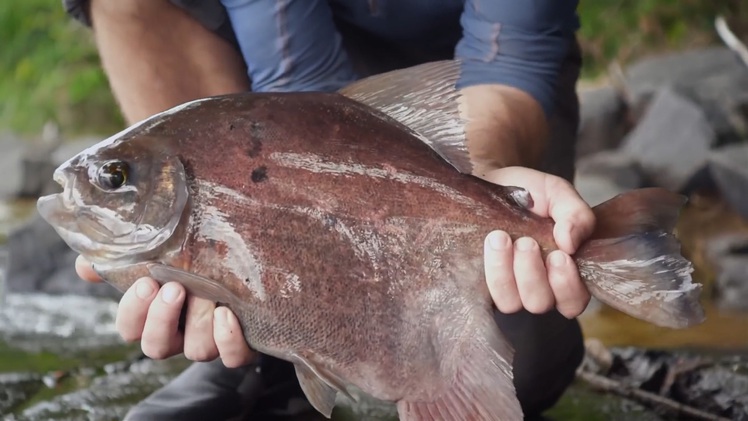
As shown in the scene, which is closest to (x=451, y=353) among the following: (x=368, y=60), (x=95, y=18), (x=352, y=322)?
(x=352, y=322)

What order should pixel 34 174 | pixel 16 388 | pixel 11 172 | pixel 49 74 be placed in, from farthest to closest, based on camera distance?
pixel 49 74 < pixel 11 172 < pixel 34 174 < pixel 16 388

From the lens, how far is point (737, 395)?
6.46ft

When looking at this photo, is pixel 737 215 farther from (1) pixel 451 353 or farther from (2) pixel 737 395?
(1) pixel 451 353

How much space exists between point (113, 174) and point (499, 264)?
0.58 m

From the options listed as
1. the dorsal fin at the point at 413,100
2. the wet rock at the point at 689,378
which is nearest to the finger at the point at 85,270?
the dorsal fin at the point at 413,100

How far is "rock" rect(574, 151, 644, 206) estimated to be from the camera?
475 centimetres

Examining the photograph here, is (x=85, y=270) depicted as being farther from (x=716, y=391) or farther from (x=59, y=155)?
(x=59, y=155)

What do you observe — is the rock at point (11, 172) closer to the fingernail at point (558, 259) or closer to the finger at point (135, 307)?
the finger at point (135, 307)

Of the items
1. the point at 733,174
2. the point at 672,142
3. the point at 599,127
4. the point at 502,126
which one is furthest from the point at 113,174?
the point at 599,127

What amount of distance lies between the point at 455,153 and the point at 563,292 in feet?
0.88

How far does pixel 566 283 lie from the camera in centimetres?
129

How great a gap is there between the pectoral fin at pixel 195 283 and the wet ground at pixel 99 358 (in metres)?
0.83

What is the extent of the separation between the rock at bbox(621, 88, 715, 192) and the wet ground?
107 centimetres

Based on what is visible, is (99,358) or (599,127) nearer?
(99,358)
